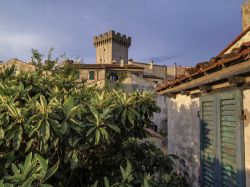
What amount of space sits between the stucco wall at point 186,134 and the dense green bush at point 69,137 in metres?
1.43

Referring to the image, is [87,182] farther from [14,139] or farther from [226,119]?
[226,119]

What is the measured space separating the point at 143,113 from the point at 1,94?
2087 millimetres

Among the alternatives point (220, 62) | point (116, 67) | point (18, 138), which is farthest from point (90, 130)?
point (116, 67)

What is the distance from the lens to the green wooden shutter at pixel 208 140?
567cm

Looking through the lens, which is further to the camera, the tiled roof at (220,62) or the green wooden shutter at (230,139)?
the green wooden shutter at (230,139)

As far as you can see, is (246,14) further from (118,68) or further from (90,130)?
(118,68)

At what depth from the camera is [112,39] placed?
2422 inches

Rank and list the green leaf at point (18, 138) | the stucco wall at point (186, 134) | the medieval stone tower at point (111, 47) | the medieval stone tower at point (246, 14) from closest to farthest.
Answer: the green leaf at point (18, 138)
the stucco wall at point (186, 134)
the medieval stone tower at point (246, 14)
the medieval stone tower at point (111, 47)

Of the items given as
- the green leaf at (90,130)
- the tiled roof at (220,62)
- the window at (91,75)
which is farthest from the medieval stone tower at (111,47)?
the green leaf at (90,130)

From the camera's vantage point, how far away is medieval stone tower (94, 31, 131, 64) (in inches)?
2416

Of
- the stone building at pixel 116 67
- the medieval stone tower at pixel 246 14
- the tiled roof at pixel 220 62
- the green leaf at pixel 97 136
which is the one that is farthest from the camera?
the stone building at pixel 116 67

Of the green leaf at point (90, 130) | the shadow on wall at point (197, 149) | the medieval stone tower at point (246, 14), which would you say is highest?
the medieval stone tower at point (246, 14)

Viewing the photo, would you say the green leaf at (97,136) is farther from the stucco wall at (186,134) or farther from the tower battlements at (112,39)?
the tower battlements at (112,39)

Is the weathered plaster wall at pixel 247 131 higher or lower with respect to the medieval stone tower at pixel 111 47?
lower
